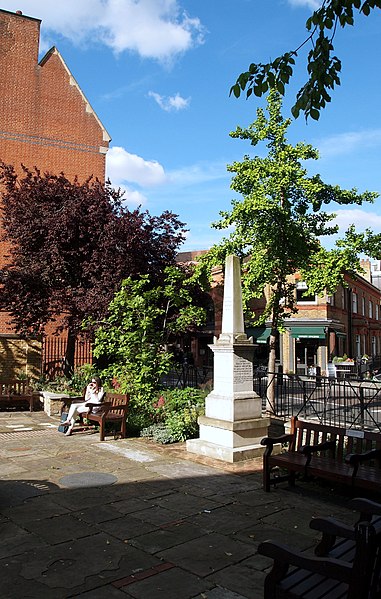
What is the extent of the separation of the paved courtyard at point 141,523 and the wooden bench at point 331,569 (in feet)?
3.24

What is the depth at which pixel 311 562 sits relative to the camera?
2637 millimetres

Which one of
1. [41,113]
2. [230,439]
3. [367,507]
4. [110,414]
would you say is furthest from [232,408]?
[41,113]

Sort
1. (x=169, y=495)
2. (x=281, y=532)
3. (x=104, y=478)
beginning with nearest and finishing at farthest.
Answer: (x=281, y=532)
(x=169, y=495)
(x=104, y=478)

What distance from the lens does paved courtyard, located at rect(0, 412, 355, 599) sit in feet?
13.2

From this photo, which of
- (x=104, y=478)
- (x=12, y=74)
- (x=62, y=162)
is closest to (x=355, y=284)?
(x=62, y=162)

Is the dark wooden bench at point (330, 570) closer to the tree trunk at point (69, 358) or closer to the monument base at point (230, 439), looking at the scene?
the monument base at point (230, 439)

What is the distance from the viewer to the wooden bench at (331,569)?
Answer: 2.58m

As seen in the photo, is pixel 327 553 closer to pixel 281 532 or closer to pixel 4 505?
pixel 281 532

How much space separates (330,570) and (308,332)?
29351 millimetres

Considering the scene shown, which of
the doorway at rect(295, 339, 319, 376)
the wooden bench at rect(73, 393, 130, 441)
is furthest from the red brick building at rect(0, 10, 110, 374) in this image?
the doorway at rect(295, 339, 319, 376)

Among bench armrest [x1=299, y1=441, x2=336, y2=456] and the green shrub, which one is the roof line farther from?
bench armrest [x1=299, y1=441, x2=336, y2=456]

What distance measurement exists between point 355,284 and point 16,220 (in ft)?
101

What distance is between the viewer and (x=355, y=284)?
132 ft

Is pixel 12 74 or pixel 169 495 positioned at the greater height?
pixel 12 74
